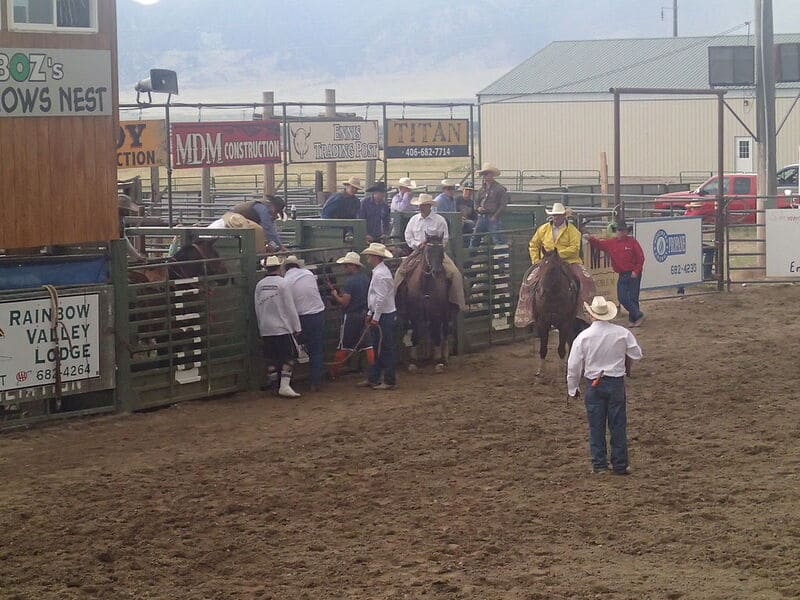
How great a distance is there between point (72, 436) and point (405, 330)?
16.3 ft

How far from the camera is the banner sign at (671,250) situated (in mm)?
18781

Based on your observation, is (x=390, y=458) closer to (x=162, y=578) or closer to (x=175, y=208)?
(x=162, y=578)

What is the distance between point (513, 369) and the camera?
1427 centimetres

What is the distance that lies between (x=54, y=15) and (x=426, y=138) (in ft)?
42.2

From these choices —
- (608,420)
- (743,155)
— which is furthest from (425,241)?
(743,155)

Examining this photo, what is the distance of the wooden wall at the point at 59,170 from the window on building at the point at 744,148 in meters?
43.8

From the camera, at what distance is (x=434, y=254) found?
1365 centimetres

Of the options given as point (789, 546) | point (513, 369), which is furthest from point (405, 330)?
point (789, 546)

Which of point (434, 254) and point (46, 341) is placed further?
point (434, 254)

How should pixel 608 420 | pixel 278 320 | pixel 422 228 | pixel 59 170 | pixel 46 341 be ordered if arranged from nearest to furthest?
pixel 608 420 → pixel 46 341 → pixel 59 170 → pixel 278 320 → pixel 422 228

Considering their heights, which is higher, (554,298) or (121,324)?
(554,298)

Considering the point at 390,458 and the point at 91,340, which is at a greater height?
the point at 91,340

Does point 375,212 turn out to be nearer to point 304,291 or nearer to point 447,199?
point 447,199

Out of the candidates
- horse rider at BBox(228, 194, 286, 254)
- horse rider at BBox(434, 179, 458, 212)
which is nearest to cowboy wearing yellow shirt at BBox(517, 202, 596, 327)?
horse rider at BBox(228, 194, 286, 254)
